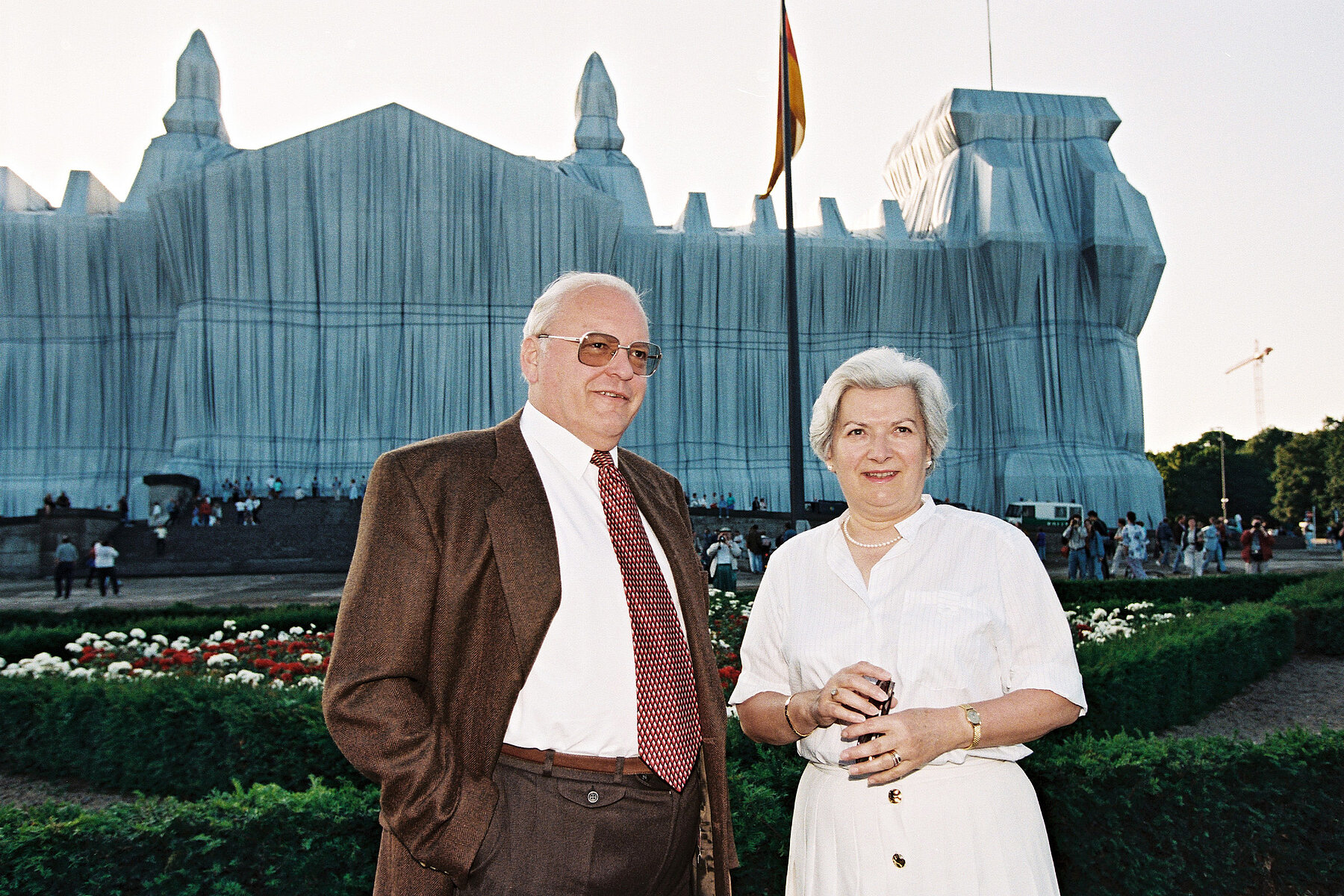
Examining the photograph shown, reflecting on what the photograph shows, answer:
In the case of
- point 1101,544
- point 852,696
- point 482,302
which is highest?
point 482,302

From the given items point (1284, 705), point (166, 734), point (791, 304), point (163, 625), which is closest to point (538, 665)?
point (166, 734)

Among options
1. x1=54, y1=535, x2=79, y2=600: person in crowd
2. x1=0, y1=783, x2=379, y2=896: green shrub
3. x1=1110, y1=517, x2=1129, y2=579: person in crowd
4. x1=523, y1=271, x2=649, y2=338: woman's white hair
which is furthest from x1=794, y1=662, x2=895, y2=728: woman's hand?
x1=1110, y1=517, x2=1129, y2=579: person in crowd

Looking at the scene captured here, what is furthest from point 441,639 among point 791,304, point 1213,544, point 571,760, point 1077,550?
point 1213,544

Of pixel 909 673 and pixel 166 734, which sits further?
pixel 166 734

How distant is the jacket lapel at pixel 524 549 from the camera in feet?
6.08

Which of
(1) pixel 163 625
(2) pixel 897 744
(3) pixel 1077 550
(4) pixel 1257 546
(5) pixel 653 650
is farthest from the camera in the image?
(4) pixel 1257 546

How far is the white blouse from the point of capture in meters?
1.89

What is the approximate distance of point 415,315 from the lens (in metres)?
28.6

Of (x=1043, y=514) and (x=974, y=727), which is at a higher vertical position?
(x=1043, y=514)

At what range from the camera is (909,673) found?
191 cm

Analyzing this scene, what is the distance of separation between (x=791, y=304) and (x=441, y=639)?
44.6 ft

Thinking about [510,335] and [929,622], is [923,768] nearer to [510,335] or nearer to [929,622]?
[929,622]

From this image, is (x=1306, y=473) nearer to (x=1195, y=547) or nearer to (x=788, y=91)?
(x=1195, y=547)

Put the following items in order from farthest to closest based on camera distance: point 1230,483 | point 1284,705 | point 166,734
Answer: point 1230,483 < point 1284,705 < point 166,734
